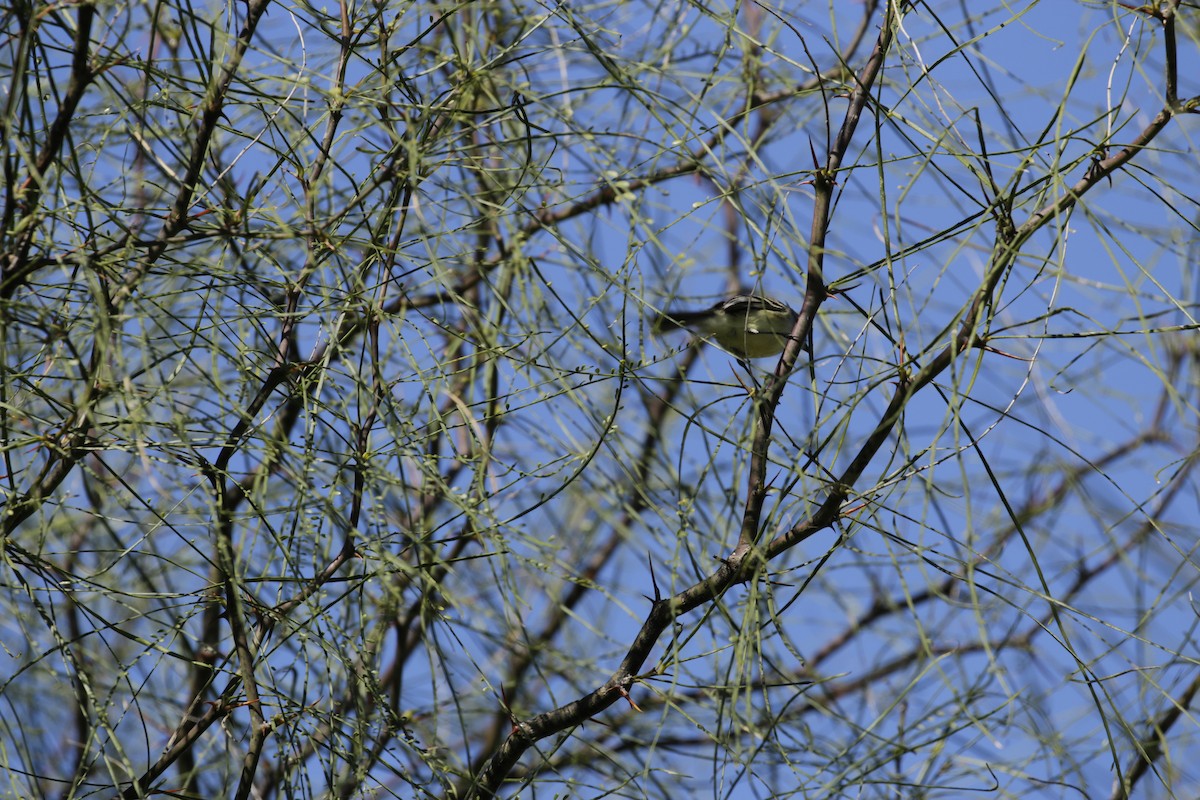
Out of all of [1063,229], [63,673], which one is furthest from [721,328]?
[63,673]

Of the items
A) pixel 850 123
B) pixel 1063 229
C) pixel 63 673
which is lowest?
pixel 1063 229

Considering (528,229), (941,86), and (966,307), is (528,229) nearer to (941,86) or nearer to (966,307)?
(941,86)

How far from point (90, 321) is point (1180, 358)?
11.9 ft

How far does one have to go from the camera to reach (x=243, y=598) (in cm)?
197

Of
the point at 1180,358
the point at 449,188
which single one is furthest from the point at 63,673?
the point at 1180,358

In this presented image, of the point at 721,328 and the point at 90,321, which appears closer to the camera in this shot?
the point at 90,321

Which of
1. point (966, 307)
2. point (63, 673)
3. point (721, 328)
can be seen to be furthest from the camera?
point (63, 673)

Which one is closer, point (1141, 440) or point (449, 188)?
point (449, 188)

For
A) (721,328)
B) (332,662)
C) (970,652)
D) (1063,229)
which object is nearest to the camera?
(1063,229)

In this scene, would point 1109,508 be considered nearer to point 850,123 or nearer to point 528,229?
point 528,229

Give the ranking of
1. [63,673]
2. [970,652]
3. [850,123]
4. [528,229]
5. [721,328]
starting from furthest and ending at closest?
[970,652] → [63,673] → [721,328] → [528,229] → [850,123]

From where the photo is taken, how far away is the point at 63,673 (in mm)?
4051

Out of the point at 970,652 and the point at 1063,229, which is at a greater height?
the point at 970,652

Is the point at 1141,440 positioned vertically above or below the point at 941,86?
above
